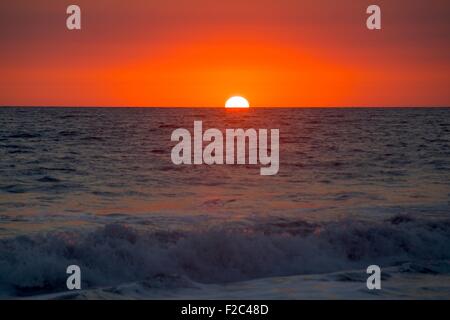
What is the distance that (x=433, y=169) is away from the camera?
25.5 metres

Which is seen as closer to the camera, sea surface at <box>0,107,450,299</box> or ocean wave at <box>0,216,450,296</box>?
sea surface at <box>0,107,450,299</box>

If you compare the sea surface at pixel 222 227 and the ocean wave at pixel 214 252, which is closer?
the sea surface at pixel 222 227

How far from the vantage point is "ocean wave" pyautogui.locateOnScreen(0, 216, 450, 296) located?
1131 centimetres

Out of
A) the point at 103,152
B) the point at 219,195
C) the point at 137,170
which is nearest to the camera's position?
the point at 219,195

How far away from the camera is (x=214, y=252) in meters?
12.7

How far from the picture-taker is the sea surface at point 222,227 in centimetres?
1081

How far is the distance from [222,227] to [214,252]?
1.91 metres

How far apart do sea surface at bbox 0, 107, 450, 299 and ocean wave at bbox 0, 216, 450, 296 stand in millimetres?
33

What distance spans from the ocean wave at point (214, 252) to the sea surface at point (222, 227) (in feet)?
0.11

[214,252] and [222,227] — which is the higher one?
[222,227]

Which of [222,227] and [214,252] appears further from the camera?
[222,227]
